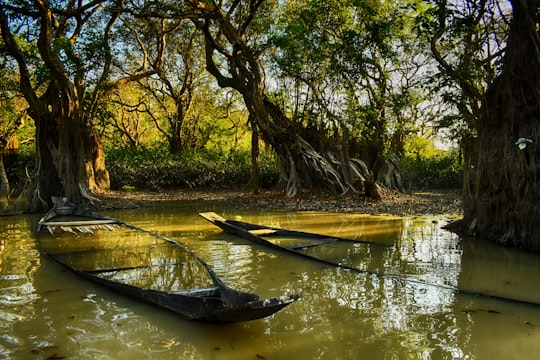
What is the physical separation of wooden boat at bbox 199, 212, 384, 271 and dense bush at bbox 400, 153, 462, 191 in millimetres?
12607

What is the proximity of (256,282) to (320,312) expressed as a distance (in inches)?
47.3

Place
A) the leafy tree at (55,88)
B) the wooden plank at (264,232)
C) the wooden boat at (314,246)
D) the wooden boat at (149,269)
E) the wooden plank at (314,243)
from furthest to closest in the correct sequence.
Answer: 1. the leafy tree at (55,88)
2. the wooden plank at (264,232)
3. the wooden plank at (314,243)
4. the wooden boat at (314,246)
5. the wooden boat at (149,269)

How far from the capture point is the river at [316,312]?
11.1 ft

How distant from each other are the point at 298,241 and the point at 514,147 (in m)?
3.77

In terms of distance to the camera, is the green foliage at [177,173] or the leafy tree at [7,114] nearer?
the leafy tree at [7,114]

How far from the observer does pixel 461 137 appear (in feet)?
31.7

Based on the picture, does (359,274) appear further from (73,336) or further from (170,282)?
(73,336)

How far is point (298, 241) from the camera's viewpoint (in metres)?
7.78

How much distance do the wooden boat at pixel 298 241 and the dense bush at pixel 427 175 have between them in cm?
1261

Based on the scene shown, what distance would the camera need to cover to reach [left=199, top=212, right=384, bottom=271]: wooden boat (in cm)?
649

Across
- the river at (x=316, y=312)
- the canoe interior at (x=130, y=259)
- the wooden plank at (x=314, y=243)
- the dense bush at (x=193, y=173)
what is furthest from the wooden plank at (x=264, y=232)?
the dense bush at (x=193, y=173)

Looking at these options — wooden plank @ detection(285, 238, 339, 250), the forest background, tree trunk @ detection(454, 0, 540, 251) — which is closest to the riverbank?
the forest background

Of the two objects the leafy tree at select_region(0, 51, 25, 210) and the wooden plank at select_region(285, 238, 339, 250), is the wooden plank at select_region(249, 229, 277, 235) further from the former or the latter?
the leafy tree at select_region(0, 51, 25, 210)

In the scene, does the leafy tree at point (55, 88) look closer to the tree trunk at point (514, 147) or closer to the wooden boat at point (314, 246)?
the wooden boat at point (314, 246)
